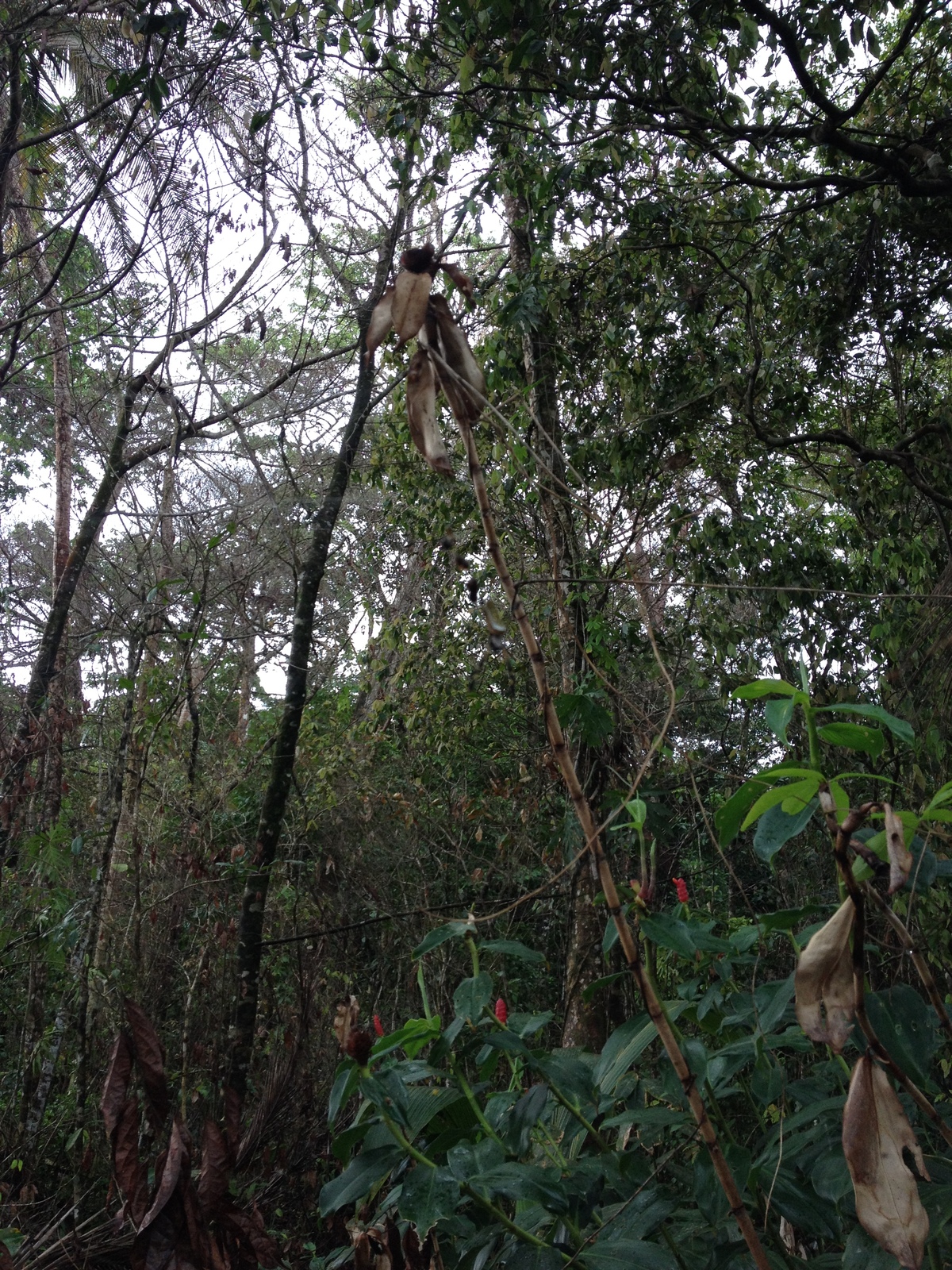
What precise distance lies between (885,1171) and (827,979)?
0.43ft

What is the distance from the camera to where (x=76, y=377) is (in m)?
10.1

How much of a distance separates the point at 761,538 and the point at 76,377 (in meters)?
8.50

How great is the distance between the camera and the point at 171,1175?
1.07 m

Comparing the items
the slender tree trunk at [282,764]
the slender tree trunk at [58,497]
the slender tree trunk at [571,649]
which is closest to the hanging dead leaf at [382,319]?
the slender tree trunk at [571,649]

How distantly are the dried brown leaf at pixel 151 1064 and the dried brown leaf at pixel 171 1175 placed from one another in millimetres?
57

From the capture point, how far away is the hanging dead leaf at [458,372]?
2.70 feet

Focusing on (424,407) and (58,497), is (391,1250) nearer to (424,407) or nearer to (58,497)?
(424,407)

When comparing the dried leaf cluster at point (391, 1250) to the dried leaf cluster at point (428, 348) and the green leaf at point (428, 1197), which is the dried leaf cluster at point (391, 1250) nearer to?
A: the green leaf at point (428, 1197)

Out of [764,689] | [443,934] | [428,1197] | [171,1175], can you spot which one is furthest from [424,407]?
[171,1175]

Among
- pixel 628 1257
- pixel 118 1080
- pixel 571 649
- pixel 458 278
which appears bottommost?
pixel 628 1257

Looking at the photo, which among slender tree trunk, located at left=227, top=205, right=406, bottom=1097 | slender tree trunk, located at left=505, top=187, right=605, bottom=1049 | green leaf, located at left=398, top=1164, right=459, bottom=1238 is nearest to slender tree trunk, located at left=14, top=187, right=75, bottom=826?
slender tree trunk, located at left=227, top=205, right=406, bottom=1097

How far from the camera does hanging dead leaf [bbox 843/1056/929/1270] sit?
0.63 meters

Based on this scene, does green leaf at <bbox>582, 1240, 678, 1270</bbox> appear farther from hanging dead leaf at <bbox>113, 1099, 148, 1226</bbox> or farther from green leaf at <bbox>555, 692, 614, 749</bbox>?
green leaf at <bbox>555, 692, 614, 749</bbox>

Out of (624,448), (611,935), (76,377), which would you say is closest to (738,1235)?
(611,935)
